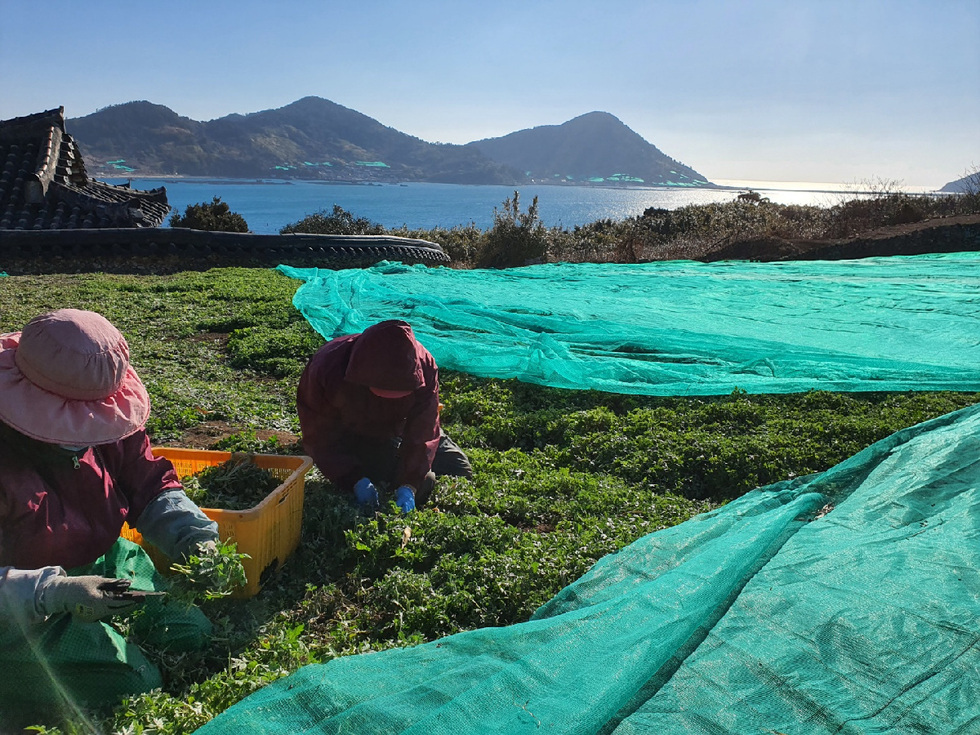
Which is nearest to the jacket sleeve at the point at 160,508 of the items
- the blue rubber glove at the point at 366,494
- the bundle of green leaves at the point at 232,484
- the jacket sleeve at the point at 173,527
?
the jacket sleeve at the point at 173,527

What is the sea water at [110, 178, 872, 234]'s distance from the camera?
114 ft

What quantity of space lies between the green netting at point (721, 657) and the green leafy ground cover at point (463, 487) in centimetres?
45

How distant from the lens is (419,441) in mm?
3742

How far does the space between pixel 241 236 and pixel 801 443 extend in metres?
10.6

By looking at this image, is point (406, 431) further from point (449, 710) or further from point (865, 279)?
point (865, 279)

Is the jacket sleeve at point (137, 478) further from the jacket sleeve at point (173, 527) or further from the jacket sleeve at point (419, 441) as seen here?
the jacket sleeve at point (419, 441)

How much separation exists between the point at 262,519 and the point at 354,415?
994 millimetres

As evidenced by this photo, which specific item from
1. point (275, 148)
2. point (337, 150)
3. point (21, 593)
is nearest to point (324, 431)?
point (21, 593)

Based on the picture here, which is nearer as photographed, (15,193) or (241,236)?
A: (241,236)

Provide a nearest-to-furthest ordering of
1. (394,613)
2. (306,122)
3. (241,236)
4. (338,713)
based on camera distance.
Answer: (338,713) → (394,613) → (241,236) → (306,122)

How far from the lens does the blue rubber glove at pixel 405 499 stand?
3605 millimetres

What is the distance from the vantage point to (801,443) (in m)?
4.68

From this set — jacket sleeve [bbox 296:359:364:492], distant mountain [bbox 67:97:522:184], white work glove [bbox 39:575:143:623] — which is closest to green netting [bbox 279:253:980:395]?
jacket sleeve [bbox 296:359:364:492]

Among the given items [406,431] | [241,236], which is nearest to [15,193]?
[241,236]
